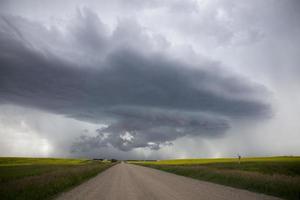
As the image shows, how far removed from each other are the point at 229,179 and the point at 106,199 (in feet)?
46.0

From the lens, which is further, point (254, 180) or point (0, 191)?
point (254, 180)

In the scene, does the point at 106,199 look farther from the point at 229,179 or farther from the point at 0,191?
the point at 229,179

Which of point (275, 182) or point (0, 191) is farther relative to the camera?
point (275, 182)

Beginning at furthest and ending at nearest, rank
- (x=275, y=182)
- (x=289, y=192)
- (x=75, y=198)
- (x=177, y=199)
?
(x=275, y=182), (x=289, y=192), (x=75, y=198), (x=177, y=199)

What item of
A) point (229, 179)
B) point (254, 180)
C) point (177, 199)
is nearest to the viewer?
point (177, 199)

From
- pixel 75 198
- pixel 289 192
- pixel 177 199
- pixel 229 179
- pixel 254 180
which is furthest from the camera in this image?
pixel 229 179

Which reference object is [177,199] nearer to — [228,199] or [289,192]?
[228,199]

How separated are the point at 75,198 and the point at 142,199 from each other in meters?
3.70

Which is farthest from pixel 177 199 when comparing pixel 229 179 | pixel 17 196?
pixel 229 179

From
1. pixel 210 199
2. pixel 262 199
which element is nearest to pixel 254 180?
pixel 262 199

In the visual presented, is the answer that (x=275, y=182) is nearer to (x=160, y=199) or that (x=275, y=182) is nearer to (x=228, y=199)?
(x=228, y=199)

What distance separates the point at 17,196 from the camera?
13469 millimetres

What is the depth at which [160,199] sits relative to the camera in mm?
12164

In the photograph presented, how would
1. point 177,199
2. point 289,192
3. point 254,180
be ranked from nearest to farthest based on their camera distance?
point 177,199, point 289,192, point 254,180
